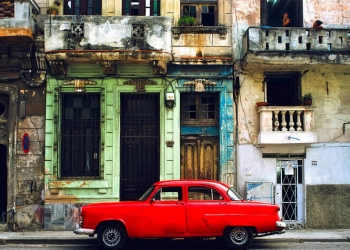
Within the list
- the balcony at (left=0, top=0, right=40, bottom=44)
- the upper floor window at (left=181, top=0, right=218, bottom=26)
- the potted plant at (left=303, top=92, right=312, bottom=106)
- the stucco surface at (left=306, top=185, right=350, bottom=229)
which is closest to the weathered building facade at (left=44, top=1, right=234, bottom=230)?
the upper floor window at (left=181, top=0, right=218, bottom=26)

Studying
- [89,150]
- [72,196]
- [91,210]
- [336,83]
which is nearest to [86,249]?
[91,210]

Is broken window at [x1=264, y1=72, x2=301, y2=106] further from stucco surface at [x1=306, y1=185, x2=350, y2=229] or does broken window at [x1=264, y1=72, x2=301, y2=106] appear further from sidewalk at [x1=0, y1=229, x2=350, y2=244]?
sidewalk at [x1=0, y1=229, x2=350, y2=244]

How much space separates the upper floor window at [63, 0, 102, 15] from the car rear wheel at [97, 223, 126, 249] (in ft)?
23.7

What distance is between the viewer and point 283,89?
617 inches

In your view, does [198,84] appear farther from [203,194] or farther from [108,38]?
[203,194]

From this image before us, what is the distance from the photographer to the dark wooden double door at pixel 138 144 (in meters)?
14.8

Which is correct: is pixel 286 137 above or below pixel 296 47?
below

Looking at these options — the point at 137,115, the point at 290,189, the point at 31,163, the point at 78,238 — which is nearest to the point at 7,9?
the point at 31,163

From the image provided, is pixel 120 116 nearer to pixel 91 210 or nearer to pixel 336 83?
pixel 91 210

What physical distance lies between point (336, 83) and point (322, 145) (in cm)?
201

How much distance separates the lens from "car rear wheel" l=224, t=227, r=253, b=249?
11094 mm

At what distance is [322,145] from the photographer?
14.9 meters

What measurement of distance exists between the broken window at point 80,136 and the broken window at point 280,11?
5.84m

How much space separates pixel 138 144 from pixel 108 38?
3340mm
